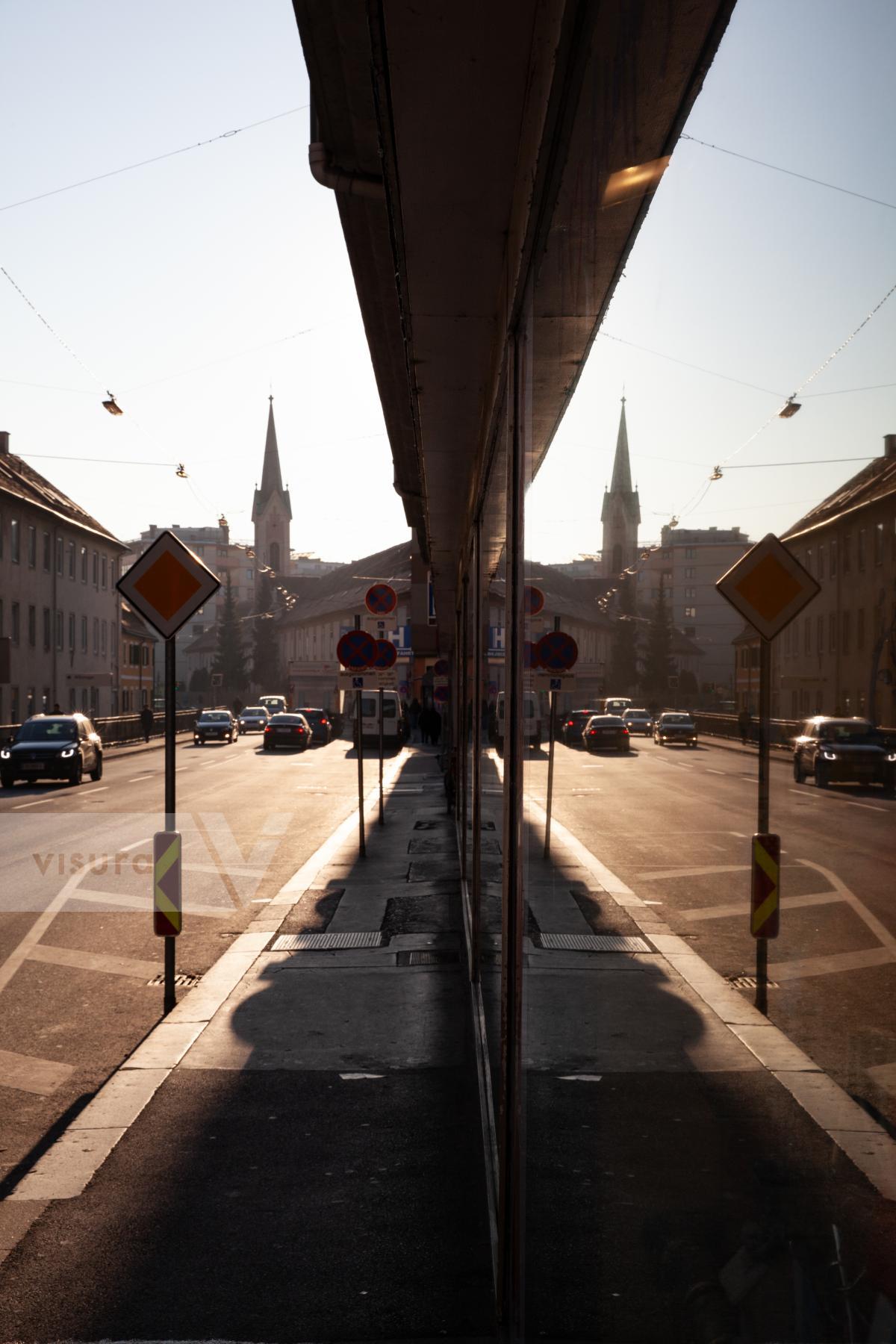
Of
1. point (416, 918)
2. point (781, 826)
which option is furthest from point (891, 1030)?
point (781, 826)

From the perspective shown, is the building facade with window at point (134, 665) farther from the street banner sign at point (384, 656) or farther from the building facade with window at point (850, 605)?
the building facade with window at point (850, 605)

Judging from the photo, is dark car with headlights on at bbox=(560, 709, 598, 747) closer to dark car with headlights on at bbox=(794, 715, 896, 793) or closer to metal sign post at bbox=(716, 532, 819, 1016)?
metal sign post at bbox=(716, 532, 819, 1016)

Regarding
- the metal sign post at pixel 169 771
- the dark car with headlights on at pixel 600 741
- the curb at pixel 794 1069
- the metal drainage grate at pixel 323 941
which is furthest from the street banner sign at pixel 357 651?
the dark car with headlights on at pixel 600 741

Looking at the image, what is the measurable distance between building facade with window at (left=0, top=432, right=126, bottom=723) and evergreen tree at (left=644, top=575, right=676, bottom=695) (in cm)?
5191

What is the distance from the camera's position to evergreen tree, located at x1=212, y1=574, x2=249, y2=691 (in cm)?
12593

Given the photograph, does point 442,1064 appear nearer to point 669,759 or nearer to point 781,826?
point 781,826

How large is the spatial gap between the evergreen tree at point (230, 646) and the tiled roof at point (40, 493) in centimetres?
4449

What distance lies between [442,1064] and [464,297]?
3393 mm

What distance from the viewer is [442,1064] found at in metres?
6.74

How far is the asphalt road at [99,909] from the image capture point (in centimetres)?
686

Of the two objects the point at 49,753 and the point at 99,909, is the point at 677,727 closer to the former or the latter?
the point at 99,909

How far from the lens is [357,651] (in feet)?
59.6

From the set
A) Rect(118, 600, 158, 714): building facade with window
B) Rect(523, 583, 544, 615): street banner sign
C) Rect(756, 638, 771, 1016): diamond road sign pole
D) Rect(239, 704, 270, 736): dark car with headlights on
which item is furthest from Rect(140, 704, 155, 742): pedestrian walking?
Rect(523, 583, 544, 615): street banner sign

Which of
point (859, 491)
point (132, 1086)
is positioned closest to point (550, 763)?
point (132, 1086)
